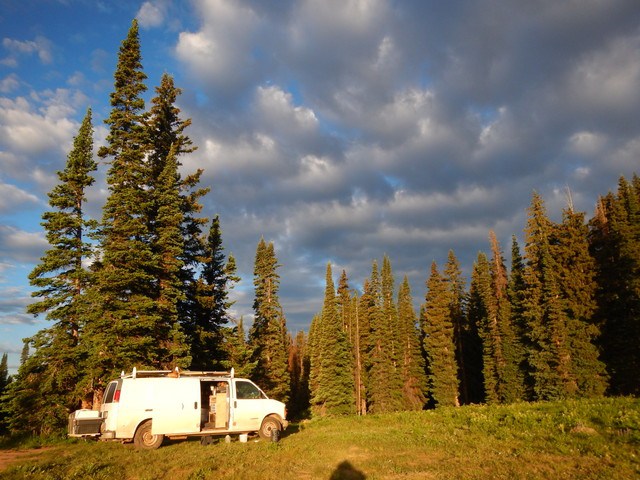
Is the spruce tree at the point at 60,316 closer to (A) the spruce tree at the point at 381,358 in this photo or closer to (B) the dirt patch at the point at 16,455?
(B) the dirt patch at the point at 16,455

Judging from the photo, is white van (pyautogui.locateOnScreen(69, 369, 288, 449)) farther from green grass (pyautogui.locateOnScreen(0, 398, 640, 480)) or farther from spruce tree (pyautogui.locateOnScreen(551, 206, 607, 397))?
spruce tree (pyautogui.locateOnScreen(551, 206, 607, 397))

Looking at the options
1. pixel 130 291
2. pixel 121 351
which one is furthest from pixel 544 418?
pixel 130 291

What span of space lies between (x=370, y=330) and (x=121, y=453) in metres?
54.9

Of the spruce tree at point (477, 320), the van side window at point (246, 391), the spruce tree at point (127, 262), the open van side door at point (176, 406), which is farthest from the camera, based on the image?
the spruce tree at point (477, 320)

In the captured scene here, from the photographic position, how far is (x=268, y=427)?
1688cm

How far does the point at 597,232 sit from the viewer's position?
141ft

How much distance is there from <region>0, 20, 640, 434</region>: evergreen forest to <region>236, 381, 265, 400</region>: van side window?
18.5 ft

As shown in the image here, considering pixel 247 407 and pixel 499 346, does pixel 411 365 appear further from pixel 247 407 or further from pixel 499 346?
pixel 247 407

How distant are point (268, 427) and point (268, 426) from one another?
0.04 meters

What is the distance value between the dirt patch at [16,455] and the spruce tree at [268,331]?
28.6 m

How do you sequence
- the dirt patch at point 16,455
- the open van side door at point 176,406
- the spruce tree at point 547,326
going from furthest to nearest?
1. the spruce tree at point 547,326
2. the open van side door at point 176,406
3. the dirt patch at point 16,455

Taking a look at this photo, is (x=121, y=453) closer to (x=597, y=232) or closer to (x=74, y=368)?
(x=74, y=368)

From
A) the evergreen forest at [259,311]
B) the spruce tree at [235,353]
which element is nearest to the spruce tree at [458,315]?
the evergreen forest at [259,311]

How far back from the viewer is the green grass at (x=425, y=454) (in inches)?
360
